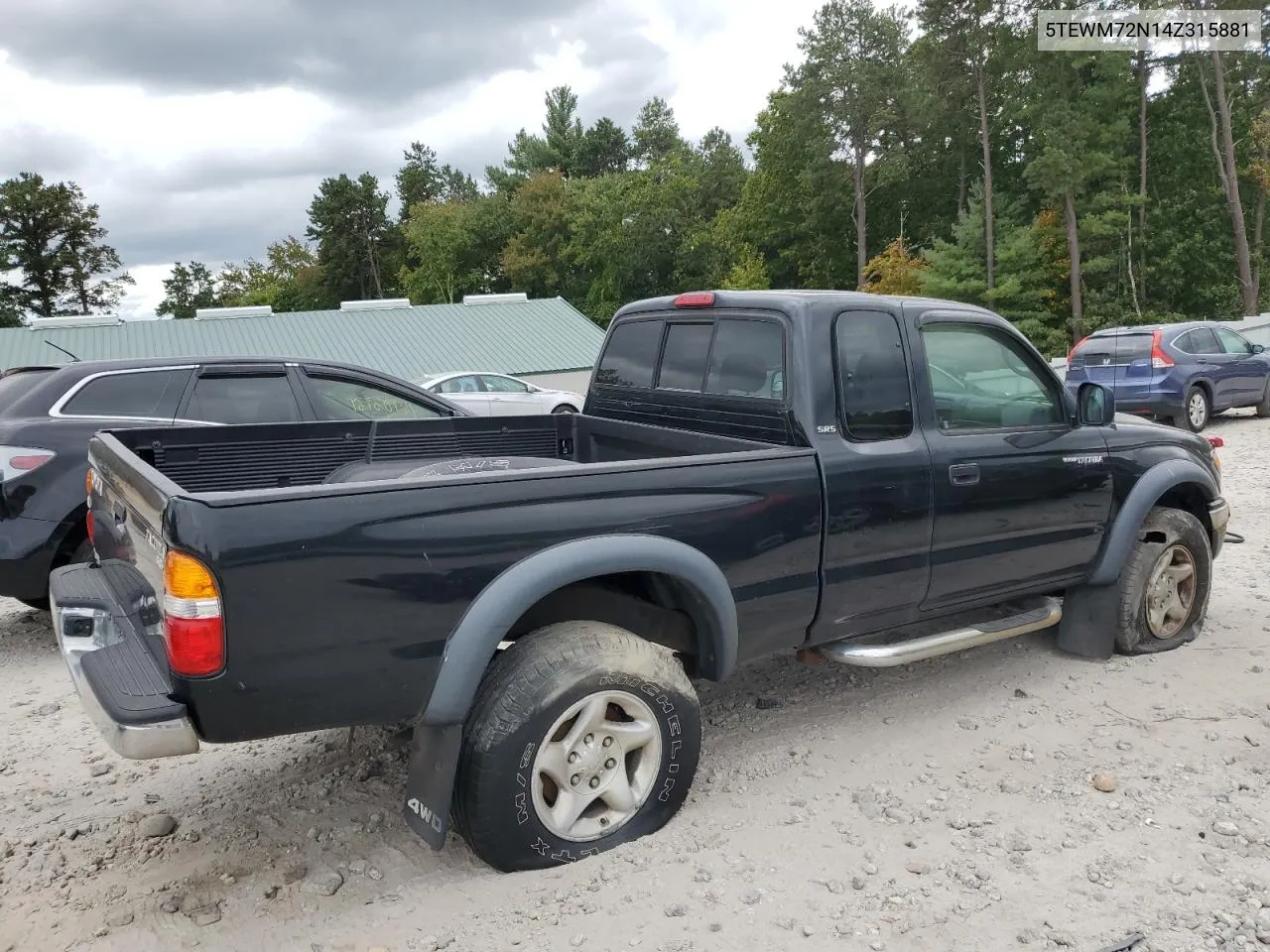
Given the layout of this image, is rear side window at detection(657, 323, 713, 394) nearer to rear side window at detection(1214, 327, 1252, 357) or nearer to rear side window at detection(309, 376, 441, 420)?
rear side window at detection(309, 376, 441, 420)

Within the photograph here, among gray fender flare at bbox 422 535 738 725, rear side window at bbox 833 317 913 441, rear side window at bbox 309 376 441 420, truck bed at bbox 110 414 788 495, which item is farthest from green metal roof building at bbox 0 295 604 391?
gray fender flare at bbox 422 535 738 725

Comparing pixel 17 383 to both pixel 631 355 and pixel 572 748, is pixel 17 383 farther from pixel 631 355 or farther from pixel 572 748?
pixel 572 748

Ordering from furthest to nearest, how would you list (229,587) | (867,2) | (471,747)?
(867,2) → (471,747) → (229,587)

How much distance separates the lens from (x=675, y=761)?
3117mm

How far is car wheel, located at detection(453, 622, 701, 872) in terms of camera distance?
275 cm

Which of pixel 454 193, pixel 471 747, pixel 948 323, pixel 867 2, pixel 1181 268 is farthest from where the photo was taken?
pixel 454 193

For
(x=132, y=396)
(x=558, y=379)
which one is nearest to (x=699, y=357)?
(x=132, y=396)

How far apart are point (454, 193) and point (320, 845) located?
3281 inches

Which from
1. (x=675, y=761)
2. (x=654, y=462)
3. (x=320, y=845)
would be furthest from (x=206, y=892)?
(x=654, y=462)

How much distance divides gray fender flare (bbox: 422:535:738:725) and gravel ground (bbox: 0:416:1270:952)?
2.17ft

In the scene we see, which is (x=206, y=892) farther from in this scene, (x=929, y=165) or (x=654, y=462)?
(x=929, y=165)

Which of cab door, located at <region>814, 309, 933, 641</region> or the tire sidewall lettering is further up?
cab door, located at <region>814, 309, 933, 641</region>

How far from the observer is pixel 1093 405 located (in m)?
4.27

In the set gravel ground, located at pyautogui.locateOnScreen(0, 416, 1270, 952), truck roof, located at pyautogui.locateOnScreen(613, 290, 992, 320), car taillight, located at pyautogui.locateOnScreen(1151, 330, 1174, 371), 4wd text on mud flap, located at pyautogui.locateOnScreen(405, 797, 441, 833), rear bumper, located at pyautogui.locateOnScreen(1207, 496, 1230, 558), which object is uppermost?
truck roof, located at pyautogui.locateOnScreen(613, 290, 992, 320)
